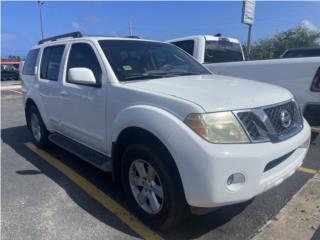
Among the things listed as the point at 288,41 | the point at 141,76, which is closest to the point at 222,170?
the point at 141,76

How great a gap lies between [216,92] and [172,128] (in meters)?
0.56

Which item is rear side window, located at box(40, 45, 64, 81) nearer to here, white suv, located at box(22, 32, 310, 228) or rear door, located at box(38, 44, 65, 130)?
rear door, located at box(38, 44, 65, 130)

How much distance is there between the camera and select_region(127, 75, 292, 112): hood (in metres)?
2.80

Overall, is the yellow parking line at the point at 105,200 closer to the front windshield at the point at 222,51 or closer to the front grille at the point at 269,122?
the front grille at the point at 269,122

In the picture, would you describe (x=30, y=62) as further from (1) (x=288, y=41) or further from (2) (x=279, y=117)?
(1) (x=288, y=41)

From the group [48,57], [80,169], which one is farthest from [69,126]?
[48,57]

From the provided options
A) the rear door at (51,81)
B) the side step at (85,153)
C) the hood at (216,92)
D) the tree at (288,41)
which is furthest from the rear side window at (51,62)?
the tree at (288,41)

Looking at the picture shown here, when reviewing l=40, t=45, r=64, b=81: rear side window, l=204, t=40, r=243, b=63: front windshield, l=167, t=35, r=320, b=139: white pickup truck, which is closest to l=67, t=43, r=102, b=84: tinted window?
l=40, t=45, r=64, b=81: rear side window

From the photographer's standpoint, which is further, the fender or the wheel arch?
the wheel arch

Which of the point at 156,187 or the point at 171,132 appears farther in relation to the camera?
the point at 156,187

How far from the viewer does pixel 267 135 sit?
2.82m

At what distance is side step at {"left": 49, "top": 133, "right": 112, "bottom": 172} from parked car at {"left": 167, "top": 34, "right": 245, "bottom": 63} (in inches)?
128

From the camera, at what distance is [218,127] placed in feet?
8.85

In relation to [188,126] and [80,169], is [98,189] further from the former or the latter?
[188,126]
